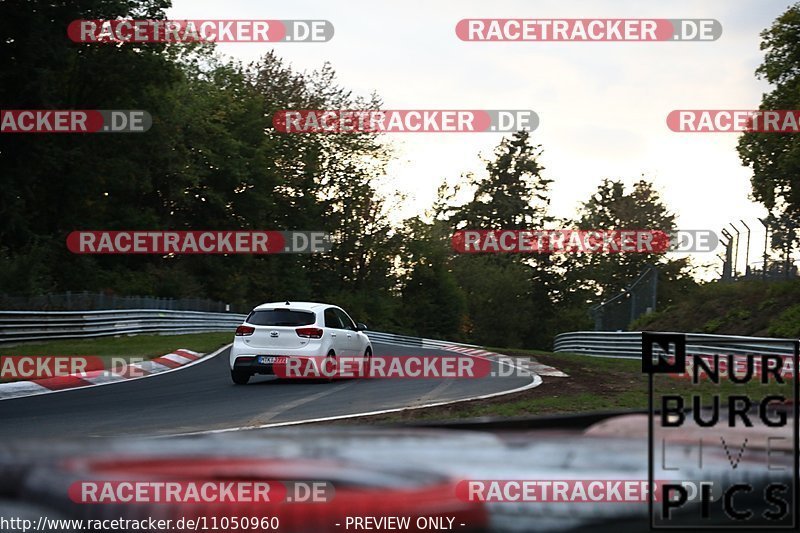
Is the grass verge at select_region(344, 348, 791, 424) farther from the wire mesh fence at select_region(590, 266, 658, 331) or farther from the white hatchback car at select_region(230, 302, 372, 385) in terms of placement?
the wire mesh fence at select_region(590, 266, 658, 331)

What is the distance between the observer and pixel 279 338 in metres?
17.7

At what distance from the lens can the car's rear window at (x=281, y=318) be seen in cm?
1778

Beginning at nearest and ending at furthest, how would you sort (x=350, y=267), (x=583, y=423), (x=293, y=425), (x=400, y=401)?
(x=583, y=423) → (x=293, y=425) → (x=400, y=401) → (x=350, y=267)

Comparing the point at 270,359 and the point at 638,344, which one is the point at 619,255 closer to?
the point at 638,344

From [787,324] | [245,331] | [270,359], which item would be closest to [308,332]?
[270,359]

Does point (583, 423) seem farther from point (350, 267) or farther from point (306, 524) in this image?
point (350, 267)

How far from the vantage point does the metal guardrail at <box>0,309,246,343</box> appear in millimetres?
23719

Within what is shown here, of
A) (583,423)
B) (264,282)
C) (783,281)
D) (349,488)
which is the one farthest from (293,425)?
(264,282)

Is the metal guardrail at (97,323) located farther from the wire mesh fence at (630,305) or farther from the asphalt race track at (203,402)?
the wire mesh fence at (630,305)

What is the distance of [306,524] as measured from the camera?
3.01m

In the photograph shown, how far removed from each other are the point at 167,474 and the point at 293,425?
6.35 meters

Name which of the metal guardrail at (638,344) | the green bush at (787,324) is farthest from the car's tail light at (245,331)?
the green bush at (787,324)

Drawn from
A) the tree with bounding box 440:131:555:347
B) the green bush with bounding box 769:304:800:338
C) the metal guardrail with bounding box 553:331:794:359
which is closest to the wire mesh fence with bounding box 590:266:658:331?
the metal guardrail with bounding box 553:331:794:359

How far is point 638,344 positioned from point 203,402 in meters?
16.7
